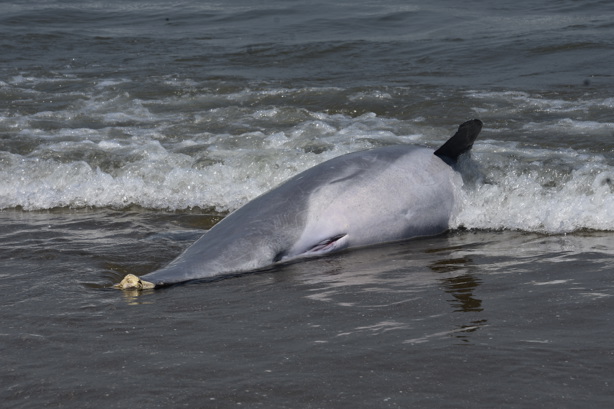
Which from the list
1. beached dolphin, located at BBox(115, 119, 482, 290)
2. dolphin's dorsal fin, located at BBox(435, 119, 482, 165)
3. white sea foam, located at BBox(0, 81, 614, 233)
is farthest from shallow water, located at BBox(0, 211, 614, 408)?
dolphin's dorsal fin, located at BBox(435, 119, 482, 165)

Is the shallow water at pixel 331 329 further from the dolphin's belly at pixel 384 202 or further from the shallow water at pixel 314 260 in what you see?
the dolphin's belly at pixel 384 202

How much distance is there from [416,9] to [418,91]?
8.33 meters

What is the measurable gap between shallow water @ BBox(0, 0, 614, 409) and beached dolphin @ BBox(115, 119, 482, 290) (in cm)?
15

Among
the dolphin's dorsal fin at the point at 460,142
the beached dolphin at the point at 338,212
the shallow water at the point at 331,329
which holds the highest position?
the dolphin's dorsal fin at the point at 460,142

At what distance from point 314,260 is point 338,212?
468mm

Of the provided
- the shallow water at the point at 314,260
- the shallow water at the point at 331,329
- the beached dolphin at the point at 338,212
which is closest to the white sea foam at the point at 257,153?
the shallow water at the point at 314,260

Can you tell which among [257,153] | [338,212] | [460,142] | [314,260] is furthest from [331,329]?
[257,153]

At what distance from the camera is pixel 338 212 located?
267 inches

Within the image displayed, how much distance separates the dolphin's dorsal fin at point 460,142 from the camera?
7316mm

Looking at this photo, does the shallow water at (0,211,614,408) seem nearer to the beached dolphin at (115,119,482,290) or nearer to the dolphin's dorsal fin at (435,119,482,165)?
the beached dolphin at (115,119,482,290)

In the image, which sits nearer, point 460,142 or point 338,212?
point 338,212

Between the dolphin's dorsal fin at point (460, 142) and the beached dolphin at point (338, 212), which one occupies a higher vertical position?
the dolphin's dorsal fin at point (460, 142)

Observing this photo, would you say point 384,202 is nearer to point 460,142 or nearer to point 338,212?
point 338,212

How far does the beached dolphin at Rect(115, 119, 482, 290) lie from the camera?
6.24 meters
